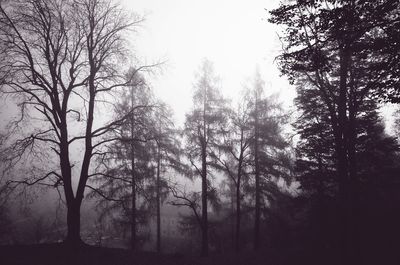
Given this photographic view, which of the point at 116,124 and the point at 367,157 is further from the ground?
the point at 116,124

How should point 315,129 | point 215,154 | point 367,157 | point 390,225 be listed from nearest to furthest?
1. point 390,225
2. point 367,157
3. point 315,129
4. point 215,154

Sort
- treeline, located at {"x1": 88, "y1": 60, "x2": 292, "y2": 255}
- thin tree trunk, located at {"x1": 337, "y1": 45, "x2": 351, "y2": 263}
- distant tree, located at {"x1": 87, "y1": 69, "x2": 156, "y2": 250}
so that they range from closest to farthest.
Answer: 1. thin tree trunk, located at {"x1": 337, "y1": 45, "x2": 351, "y2": 263}
2. distant tree, located at {"x1": 87, "y1": 69, "x2": 156, "y2": 250}
3. treeline, located at {"x1": 88, "y1": 60, "x2": 292, "y2": 255}

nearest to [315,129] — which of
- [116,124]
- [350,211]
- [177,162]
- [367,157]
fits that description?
[367,157]

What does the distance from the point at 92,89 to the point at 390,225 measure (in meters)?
15.3

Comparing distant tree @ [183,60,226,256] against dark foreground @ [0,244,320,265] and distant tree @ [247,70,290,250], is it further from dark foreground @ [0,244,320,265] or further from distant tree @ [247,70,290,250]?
dark foreground @ [0,244,320,265]

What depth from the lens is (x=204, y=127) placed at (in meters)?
16.2

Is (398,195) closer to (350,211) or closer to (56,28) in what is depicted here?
(350,211)

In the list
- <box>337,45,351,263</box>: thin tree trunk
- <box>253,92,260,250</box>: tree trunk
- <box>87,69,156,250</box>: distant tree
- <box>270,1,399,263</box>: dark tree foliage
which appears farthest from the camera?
<box>253,92,260,250</box>: tree trunk

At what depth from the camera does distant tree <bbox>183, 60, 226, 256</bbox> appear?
15.9 metres

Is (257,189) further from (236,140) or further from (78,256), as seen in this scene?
(78,256)

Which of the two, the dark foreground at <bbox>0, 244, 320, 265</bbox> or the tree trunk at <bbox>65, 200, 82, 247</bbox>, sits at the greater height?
the tree trunk at <bbox>65, 200, 82, 247</bbox>

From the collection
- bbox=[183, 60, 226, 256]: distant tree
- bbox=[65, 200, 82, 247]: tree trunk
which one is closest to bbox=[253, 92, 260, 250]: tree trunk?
bbox=[183, 60, 226, 256]: distant tree

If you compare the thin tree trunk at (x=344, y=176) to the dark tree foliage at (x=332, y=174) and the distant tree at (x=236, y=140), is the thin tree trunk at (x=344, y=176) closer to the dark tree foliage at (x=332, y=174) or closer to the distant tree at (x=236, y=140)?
the dark tree foliage at (x=332, y=174)

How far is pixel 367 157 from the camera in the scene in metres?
14.1
